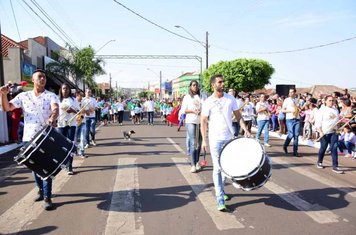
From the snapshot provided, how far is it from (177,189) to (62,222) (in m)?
2.25

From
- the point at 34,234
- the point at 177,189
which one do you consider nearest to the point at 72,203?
the point at 34,234

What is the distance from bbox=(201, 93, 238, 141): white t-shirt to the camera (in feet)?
17.9

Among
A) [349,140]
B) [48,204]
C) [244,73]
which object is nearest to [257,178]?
[48,204]

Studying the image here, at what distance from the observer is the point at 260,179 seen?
4.95 meters

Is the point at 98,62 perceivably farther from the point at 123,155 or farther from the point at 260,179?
the point at 260,179

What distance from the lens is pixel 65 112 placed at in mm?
8742

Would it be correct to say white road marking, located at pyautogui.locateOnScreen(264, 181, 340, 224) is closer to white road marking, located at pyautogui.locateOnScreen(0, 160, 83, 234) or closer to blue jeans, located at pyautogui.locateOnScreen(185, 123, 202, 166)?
blue jeans, located at pyautogui.locateOnScreen(185, 123, 202, 166)

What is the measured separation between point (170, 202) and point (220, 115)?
160 cm

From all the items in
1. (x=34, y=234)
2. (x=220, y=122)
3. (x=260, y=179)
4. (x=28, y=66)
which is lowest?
(x=34, y=234)

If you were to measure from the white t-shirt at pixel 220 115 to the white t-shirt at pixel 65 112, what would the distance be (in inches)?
153

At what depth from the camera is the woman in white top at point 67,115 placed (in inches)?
331

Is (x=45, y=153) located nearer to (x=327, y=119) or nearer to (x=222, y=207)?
(x=222, y=207)

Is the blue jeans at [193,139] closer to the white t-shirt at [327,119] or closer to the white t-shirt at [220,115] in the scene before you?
the white t-shirt at [220,115]

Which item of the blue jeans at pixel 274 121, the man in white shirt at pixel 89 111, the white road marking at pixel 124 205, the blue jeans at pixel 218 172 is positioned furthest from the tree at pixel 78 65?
the blue jeans at pixel 218 172
